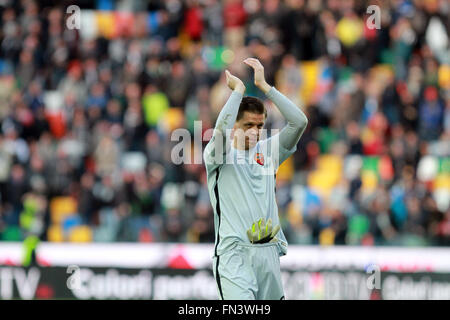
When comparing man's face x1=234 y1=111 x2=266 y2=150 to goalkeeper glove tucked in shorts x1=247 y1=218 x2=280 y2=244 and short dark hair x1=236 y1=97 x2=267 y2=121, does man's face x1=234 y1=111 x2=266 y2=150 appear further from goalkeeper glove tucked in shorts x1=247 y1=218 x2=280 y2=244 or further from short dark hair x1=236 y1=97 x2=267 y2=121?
goalkeeper glove tucked in shorts x1=247 y1=218 x2=280 y2=244

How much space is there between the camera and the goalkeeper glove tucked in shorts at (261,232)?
25.1 feet

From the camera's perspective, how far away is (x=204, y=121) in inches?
704

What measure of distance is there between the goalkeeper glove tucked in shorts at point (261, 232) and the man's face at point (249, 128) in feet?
2.02

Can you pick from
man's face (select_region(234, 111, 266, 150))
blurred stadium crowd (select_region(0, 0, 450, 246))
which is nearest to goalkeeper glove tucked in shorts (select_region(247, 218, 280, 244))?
man's face (select_region(234, 111, 266, 150))

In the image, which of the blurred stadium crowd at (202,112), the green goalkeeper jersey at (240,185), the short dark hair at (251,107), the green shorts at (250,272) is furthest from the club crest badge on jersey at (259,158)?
the blurred stadium crowd at (202,112)

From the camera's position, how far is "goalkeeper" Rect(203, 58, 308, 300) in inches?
299

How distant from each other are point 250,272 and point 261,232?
0.32m

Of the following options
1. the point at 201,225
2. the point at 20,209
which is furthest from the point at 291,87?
the point at 20,209

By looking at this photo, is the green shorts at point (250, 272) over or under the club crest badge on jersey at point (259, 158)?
under

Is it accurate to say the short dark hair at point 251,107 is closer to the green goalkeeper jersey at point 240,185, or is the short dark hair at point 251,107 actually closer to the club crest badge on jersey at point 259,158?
the green goalkeeper jersey at point 240,185

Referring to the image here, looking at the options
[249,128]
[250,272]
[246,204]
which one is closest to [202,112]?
[249,128]

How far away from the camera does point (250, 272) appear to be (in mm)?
7590

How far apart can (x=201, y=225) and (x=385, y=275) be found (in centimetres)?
320

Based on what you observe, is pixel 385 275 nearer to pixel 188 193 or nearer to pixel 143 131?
pixel 188 193
